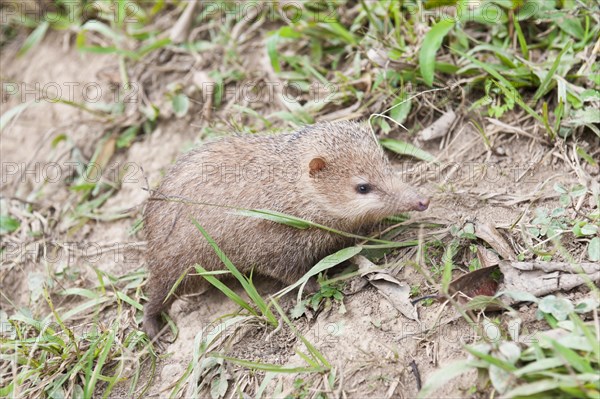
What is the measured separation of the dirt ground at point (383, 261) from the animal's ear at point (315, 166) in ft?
2.86

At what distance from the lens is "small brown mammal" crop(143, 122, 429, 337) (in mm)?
5070

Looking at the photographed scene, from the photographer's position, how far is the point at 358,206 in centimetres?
500

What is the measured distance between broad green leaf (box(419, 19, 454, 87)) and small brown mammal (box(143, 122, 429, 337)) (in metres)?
0.80

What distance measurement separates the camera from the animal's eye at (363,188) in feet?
16.5

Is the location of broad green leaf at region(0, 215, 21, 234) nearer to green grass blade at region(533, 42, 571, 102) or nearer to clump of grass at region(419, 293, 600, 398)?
clump of grass at region(419, 293, 600, 398)

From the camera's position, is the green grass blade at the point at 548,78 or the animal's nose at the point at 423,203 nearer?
the animal's nose at the point at 423,203

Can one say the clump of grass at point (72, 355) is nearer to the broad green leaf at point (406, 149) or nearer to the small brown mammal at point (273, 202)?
the small brown mammal at point (273, 202)

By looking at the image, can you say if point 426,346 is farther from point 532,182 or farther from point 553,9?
point 553,9

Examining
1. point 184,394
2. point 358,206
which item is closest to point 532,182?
point 358,206

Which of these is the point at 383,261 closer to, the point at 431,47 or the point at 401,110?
the point at 401,110

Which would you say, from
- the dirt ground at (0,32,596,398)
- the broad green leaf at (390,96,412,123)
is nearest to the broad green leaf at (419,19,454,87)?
the broad green leaf at (390,96,412,123)

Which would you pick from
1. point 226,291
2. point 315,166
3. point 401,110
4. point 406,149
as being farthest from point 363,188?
point 226,291

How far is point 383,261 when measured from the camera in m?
5.06

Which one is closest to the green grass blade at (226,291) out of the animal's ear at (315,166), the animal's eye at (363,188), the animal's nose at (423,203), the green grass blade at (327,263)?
the green grass blade at (327,263)
